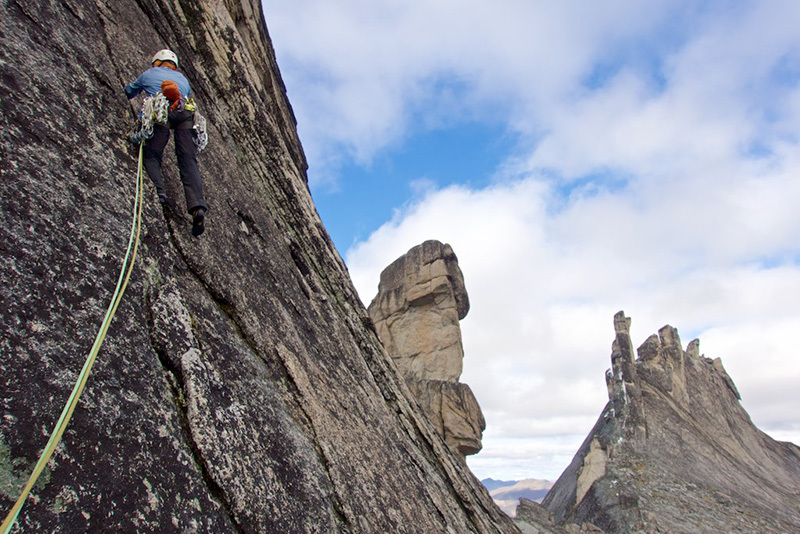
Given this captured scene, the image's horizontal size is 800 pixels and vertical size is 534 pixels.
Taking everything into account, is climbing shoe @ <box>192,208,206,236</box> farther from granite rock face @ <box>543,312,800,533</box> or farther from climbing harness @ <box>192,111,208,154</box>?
granite rock face @ <box>543,312,800,533</box>

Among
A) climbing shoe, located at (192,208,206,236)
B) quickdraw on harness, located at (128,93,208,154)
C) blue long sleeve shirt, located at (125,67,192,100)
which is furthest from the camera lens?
blue long sleeve shirt, located at (125,67,192,100)

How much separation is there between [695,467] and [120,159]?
44334 mm

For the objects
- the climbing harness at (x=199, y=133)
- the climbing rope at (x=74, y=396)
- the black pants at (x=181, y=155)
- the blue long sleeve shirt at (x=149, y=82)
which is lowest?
the climbing rope at (x=74, y=396)

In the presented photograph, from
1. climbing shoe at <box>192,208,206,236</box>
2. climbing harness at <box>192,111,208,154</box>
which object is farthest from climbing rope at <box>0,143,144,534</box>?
climbing harness at <box>192,111,208,154</box>

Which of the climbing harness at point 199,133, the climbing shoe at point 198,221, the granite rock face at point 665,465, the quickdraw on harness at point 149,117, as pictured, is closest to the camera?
the quickdraw on harness at point 149,117

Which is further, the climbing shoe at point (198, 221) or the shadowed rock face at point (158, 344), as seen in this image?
the climbing shoe at point (198, 221)

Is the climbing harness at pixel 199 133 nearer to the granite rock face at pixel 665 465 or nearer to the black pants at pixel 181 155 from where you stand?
the black pants at pixel 181 155

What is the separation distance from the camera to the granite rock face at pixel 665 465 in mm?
33625

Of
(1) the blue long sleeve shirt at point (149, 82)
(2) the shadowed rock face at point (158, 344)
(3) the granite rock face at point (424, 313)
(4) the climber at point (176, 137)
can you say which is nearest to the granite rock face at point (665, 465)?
(3) the granite rock face at point (424, 313)

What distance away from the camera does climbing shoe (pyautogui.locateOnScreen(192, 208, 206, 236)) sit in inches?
256

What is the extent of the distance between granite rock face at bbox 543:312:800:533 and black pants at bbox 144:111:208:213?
34.6 meters

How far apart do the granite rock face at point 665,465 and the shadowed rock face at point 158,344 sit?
97.7 ft

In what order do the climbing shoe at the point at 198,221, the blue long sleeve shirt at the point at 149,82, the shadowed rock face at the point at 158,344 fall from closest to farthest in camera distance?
1. the shadowed rock face at the point at 158,344
2. the climbing shoe at the point at 198,221
3. the blue long sleeve shirt at the point at 149,82

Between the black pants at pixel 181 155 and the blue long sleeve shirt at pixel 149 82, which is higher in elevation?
the blue long sleeve shirt at pixel 149 82
